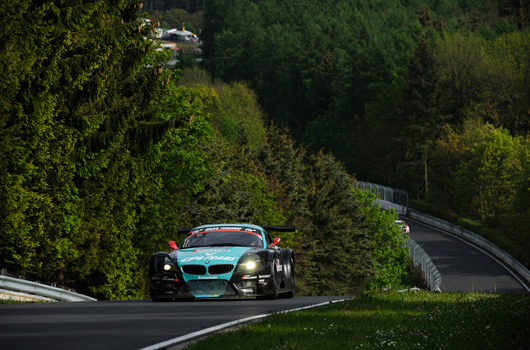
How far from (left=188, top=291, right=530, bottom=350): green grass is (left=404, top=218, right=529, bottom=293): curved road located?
1932 inches

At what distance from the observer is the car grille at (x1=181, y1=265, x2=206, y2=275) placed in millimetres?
18422

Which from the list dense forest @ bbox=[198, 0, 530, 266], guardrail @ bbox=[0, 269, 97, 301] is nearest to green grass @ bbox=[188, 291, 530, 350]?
guardrail @ bbox=[0, 269, 97, 301]

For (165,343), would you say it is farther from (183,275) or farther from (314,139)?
(314,139)

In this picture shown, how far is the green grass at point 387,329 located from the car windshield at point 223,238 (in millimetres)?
4295

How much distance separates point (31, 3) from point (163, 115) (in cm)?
1660

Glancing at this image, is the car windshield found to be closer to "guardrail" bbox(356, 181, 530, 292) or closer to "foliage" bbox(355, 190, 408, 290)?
"guardrail" bbox(356, 181, 530, 292)

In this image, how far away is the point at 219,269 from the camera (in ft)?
60.7

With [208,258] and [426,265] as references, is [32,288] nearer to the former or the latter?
[208,258]


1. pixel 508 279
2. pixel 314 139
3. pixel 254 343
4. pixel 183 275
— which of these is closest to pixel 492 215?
pixel 508 279

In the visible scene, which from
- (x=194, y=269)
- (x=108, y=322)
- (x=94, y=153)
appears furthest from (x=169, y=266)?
(x=94, y=153)

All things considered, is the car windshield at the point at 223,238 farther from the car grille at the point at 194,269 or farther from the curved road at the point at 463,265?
the curved road at the point at 463,265

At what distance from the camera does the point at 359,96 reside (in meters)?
166

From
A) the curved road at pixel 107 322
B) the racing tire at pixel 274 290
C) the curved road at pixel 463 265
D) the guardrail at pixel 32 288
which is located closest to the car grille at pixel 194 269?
the curved road at pixel 107 322

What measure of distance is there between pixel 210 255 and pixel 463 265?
2546 inches
